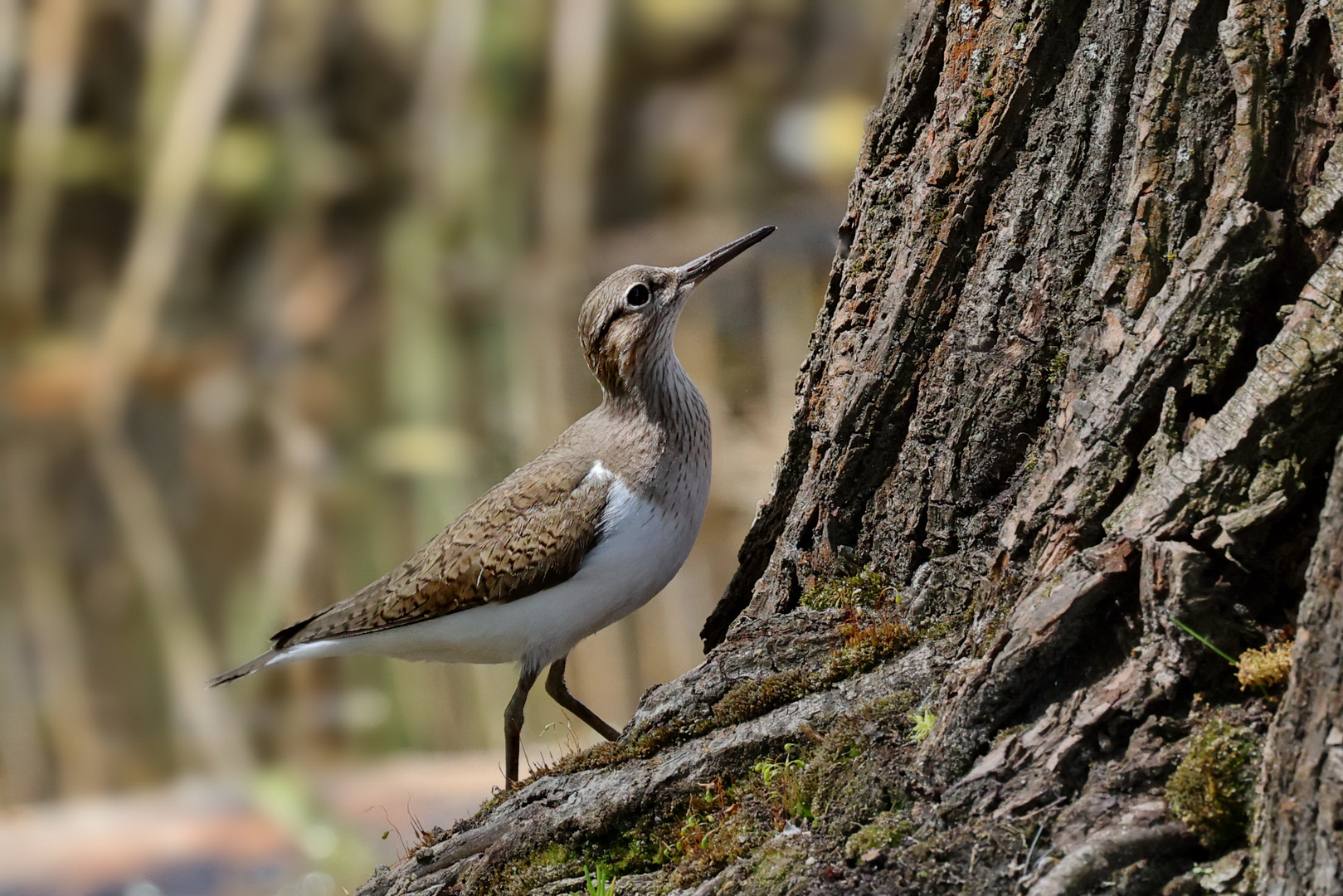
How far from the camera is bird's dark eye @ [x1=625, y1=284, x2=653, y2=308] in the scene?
4574 millimetres

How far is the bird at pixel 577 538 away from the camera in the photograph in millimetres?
4281

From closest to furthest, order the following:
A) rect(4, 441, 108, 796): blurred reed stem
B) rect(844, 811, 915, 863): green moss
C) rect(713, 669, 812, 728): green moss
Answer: rect(844, 811, 915, 863): green moss
rect(713, 669, 812, 728): green moss
rect(4, 441, 108, 796): blurred reed stem

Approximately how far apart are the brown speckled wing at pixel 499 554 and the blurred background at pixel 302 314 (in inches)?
164

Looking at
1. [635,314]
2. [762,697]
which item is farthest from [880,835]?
[635,314]

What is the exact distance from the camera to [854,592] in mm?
3551

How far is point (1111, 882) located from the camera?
8.07ft

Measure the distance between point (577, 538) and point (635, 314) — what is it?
3.10ft

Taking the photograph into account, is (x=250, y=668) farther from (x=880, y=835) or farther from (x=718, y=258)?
(x=880, y=835)

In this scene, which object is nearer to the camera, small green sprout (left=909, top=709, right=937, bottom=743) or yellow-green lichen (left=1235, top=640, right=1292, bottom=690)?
yellow-green lichen (left=1235, top=640, right=1292, bottom=690)

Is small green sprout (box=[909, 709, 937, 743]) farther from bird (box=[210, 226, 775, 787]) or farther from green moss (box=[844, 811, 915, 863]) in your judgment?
bird (box=[210, 226, 775, 787])

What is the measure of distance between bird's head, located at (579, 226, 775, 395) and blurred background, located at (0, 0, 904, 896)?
398 centimetres

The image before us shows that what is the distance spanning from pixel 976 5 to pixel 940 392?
1.12 metres

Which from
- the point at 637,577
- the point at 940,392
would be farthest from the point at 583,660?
the point at 940,392

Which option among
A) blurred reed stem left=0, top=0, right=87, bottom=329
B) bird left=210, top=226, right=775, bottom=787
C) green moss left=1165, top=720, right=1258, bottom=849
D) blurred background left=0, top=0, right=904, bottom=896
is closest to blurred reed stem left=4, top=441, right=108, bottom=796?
blurred background left=0, top=0, right=904, bottom=896
